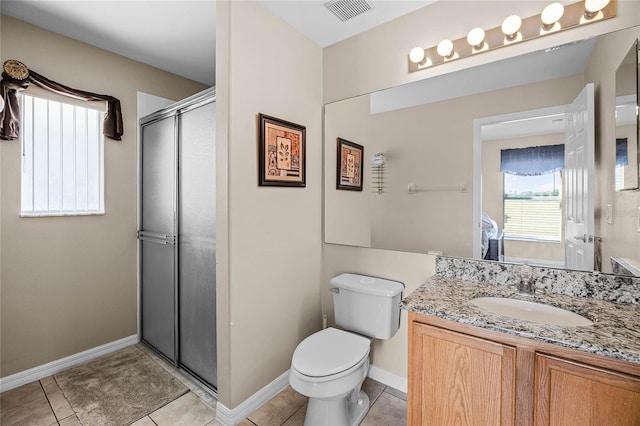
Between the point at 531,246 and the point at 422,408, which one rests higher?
the point at 531,246

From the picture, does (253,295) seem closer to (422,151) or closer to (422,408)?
(422,408)

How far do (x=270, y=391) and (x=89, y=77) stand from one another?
2.72 meters

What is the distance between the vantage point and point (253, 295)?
1.81 m

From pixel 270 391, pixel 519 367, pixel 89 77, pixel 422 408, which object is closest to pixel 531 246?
pixel 519 367

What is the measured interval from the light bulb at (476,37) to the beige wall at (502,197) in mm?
540

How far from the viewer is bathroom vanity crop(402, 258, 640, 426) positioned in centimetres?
94

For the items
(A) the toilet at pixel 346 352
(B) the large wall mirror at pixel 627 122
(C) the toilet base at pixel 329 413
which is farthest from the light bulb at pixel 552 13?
(C) the toilet base at pixel 329 413

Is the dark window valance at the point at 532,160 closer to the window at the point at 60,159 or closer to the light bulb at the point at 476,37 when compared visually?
the light bulb at the point at 476,37

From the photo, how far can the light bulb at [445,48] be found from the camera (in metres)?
1.68

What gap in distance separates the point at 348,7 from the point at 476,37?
0.78 m

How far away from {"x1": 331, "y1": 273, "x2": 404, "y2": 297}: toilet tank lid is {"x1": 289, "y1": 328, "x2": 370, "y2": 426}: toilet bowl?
288mm

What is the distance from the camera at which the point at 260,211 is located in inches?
72.2

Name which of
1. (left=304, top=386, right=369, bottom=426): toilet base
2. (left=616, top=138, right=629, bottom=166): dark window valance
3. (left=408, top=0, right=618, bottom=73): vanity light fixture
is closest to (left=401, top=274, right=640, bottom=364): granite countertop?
(left=616, top=138, right=629, bottom=166): dark window valance

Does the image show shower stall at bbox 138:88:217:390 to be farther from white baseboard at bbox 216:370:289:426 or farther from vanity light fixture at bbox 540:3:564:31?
vanity light fixture at bbox 540:3:564:31
